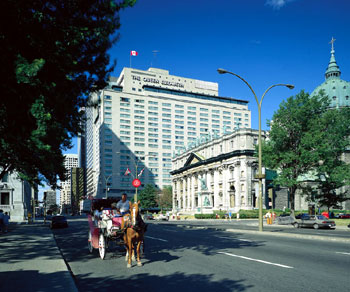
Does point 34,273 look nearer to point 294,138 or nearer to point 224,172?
point 294,138

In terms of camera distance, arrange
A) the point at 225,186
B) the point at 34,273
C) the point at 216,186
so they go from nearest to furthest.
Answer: the point at 34,273, the point at 225,186, the point at 216,186

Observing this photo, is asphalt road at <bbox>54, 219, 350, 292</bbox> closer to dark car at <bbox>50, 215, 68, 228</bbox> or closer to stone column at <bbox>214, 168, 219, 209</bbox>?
dark car at <bbox>50, 215, 68, 228</bbox>

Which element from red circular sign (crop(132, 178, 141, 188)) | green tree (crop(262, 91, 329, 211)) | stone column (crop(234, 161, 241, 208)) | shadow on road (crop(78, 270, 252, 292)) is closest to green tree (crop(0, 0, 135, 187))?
shadow on road (crop(78, 270, 252, 292))

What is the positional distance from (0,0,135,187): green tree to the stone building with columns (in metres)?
68.8

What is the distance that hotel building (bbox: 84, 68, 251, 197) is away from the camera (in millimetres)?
140625

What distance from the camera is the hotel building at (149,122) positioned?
141 meters

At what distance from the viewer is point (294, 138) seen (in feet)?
156

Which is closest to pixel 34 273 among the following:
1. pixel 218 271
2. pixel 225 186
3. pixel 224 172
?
pixel 218 271

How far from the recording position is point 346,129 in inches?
1887

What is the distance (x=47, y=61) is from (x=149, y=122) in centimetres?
14005

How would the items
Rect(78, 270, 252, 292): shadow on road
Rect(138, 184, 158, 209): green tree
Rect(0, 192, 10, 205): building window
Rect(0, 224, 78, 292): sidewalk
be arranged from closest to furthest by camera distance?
Rect(0, 224, 78, 292): sidewalk
Rect(78, 270, 252, 292): shadow on road
Rect(0, 192, 10, 205): building window
Rect(138, 184, 158, 209): green tree

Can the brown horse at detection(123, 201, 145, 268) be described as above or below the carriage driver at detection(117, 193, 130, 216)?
below

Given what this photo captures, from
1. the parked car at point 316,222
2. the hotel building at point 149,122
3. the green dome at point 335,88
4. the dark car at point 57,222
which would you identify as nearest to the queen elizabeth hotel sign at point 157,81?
the hotel building at point 149,122

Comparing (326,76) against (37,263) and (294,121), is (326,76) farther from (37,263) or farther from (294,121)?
(37,263)
